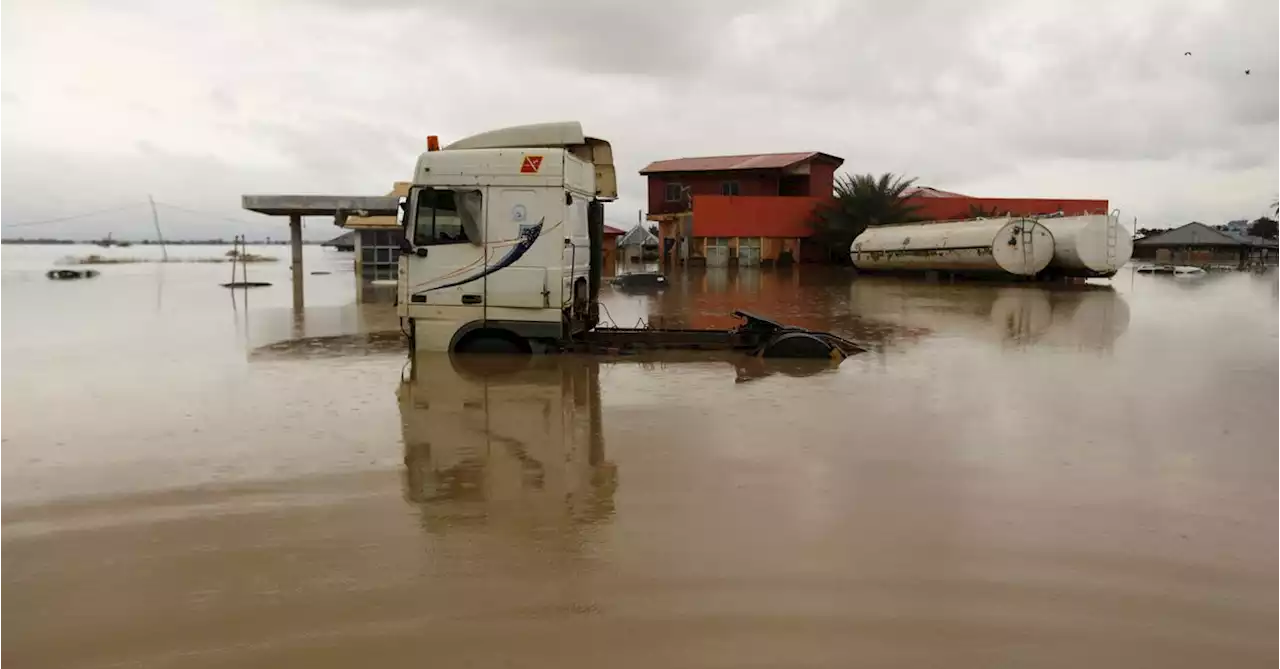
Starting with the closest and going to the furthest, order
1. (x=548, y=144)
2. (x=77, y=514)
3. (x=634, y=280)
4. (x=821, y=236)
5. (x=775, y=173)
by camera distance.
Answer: (x=77, y=514) → (x=548, y=144) → (x=634, y=280) → (x=821, y=236) → (x=775, y=173)

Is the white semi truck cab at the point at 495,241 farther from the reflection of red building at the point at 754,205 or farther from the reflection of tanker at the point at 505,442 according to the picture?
the reflection of red building at the point at 754,205

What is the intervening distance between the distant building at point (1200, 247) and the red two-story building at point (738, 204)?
2994 cm

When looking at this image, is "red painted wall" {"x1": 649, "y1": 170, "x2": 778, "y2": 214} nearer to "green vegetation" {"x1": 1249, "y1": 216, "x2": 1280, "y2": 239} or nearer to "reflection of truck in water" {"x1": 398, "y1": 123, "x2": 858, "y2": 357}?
"reflection of truck in water" {"x1": 398, "y1": 123, "x2": 858, "y2": 357}

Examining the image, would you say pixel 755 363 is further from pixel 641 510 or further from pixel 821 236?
pixel 821 236

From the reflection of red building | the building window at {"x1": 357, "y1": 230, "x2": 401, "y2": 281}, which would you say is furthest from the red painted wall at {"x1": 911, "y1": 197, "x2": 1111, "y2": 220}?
the building window at {"x1": 357, "y1": 230, "x2": 401, "y2": 281}

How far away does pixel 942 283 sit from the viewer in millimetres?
31578

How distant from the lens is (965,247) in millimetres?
30750

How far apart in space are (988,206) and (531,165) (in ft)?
125

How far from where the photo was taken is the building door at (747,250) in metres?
41.9

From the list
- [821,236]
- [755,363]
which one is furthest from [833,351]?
[821,236]

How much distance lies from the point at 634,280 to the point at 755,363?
1620 centimetres

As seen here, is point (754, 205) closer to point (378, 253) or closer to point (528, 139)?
point (378, 253)

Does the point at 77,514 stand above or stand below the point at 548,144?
below

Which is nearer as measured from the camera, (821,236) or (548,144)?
(548,144)
